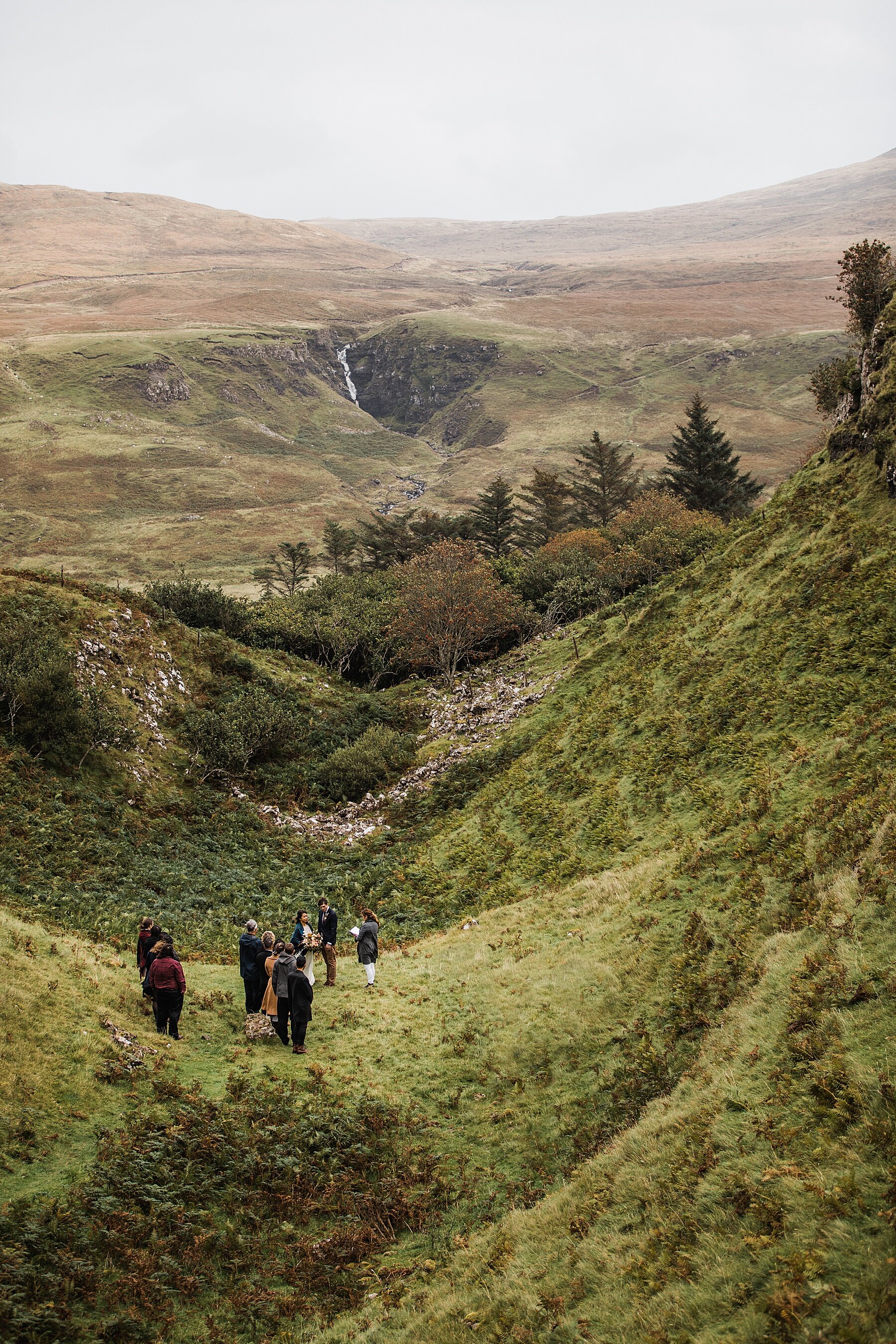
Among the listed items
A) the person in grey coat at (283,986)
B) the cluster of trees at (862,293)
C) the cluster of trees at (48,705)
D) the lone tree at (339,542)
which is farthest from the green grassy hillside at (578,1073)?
the lone tree at (339,542)

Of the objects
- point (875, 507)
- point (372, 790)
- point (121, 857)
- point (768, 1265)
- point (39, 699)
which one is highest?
point (875, 507)

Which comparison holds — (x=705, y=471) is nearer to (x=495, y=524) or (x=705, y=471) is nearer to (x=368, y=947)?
(x=495, y=524)

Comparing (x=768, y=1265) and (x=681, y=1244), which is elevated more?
(x=768, y=1265)

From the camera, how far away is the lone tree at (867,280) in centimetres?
2730

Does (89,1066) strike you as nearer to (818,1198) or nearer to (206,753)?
(818,1198)

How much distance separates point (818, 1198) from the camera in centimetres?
664

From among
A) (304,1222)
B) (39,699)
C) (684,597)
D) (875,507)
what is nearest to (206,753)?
(39,699)

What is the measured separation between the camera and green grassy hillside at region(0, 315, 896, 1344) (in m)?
7.27

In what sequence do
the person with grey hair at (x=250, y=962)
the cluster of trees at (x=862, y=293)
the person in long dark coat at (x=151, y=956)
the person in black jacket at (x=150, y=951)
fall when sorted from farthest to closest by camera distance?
the cluster of trees at (x=862, y=293) → the person with grey hair at (x=250, y=962) → the person in black jacket at (x=150, y=951) → the person in long dark coat at (x=151, y=956)

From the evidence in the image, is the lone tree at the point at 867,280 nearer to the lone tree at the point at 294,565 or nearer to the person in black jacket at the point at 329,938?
the person in black jacket at the point at 329,938

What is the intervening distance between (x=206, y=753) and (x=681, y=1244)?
91.2 ft

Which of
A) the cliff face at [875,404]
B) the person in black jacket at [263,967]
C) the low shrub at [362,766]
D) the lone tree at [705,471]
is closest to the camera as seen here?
the person in black jacket at [263,967]

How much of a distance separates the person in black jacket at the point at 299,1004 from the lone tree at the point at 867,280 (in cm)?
2918

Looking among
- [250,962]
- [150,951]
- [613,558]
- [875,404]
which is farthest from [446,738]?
[150,951]
